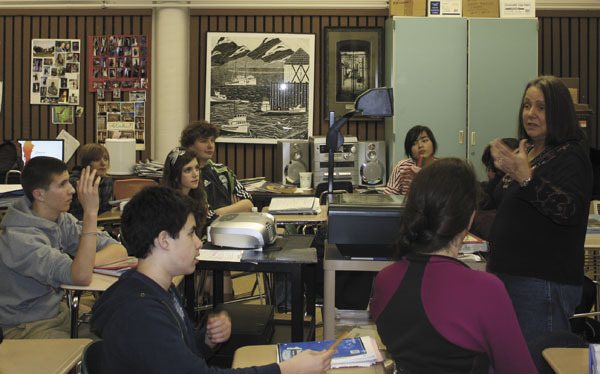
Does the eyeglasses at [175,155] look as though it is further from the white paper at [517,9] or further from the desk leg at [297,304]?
the white paper at [517,9]

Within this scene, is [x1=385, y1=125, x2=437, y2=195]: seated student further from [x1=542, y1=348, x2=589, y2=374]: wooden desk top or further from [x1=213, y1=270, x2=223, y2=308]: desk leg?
[x1=542, y1=348, x2=589, y2=374]: wooden desk top

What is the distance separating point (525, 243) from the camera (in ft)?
7.36

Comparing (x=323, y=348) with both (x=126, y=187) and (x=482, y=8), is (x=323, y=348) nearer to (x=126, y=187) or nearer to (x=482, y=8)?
(x=126, y=187)

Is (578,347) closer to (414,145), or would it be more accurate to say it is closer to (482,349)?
(482,349)

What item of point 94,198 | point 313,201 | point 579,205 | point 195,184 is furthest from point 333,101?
point 579,205

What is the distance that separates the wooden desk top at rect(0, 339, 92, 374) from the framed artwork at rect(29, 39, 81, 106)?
532 centimetres

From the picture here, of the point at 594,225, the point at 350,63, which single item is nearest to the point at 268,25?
the point at 350,63

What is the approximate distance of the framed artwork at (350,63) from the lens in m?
6.67

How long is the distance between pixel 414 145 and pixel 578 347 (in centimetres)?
347

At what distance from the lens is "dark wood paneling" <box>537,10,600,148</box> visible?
6.72 metres

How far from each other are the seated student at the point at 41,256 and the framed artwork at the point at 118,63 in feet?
13.1

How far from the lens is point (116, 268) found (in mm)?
2922

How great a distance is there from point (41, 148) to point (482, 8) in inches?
171

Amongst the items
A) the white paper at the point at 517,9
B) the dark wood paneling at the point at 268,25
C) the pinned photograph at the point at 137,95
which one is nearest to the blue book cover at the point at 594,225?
the white paper at the point at 517,9
